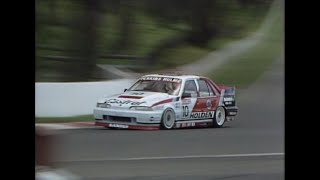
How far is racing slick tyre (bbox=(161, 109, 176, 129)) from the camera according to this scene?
2.97m

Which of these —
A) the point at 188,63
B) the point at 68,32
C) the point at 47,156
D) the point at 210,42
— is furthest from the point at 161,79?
the point at 47,156

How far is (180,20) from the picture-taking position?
9.98 feet

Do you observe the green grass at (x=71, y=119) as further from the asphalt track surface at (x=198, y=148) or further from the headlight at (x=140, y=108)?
the headlight at (x=140, y=108)

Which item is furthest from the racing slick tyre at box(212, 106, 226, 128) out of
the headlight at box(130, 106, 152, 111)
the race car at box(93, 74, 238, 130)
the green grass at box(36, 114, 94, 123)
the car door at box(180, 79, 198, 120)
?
the green grass at box(36, 114, 94, 123)

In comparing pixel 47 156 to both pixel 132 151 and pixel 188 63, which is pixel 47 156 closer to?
pixel 132 151

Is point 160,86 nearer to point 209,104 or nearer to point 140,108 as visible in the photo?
point 140,108

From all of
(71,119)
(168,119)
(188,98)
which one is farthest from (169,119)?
(71,119)

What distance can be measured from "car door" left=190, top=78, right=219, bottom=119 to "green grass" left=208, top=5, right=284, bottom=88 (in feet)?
0.26

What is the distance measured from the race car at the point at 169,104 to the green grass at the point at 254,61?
0.07m
